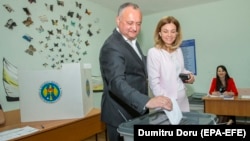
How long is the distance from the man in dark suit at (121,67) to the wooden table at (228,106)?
7.07 ft

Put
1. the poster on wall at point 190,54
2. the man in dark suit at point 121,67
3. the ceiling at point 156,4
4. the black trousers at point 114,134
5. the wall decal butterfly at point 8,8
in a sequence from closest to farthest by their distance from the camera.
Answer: the man in dark suit at point 121,67 → the black trousers at point 114,134 → the wall decal butterfly at point 8,8 → the ceiling at point 156,4 → the poster on wall at point 190,54

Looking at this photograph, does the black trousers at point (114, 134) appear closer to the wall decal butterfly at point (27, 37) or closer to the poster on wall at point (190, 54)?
the wall decal butterfly at point (27, 37)

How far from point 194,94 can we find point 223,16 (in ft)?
4.45

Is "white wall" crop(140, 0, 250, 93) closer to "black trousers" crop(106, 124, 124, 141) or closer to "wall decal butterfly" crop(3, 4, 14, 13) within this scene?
"wall decal butterfly" crop(3, 4, 14, 13)

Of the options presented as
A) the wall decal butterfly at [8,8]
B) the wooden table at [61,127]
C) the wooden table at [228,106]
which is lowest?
the wooden table at [228,106]

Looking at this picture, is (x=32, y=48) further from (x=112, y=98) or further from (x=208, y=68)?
(x=208, y=68)

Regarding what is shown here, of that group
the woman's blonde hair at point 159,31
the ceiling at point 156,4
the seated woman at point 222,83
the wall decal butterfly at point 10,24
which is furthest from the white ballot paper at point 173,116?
the ceiling at point 156,4

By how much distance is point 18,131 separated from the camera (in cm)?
155

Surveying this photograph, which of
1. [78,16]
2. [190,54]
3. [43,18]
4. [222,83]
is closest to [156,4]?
[190,54]

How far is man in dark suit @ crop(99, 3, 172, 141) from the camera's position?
106 centimetres

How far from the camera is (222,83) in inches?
140

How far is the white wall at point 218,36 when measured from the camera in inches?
138

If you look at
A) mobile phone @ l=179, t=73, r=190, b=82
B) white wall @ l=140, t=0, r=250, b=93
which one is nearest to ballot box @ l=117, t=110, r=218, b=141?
mobile phone @ l=179, t=73, r=190, b=82

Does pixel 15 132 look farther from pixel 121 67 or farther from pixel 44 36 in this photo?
pixel 44 36
